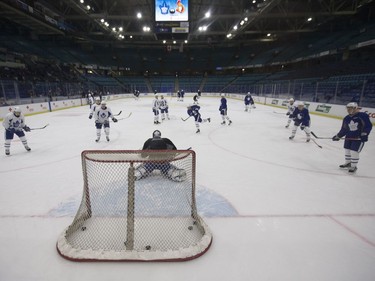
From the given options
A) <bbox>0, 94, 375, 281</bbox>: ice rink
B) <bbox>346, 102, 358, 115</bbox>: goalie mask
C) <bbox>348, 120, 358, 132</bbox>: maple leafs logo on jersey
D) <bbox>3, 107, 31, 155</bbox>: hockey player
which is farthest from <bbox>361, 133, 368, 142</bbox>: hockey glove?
<bbox>3, 107, 31, 155</bbox>: hockey player

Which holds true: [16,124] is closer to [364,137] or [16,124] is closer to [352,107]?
[352,107]

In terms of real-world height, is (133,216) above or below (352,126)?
below

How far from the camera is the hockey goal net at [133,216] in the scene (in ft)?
8.38

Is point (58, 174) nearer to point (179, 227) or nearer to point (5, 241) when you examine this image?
point (5, 241)

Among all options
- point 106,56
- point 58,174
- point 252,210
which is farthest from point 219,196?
point 106,56

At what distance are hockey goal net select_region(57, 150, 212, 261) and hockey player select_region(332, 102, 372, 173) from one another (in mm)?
3942

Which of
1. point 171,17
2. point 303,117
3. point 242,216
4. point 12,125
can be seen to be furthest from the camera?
point 171,17

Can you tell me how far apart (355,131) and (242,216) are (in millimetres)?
3493

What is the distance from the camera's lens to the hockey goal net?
255 centimetres

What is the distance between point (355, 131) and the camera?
4.88 metres

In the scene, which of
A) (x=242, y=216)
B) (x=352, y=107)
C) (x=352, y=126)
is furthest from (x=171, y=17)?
(x=242, y=216)

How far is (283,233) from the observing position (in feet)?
9.80

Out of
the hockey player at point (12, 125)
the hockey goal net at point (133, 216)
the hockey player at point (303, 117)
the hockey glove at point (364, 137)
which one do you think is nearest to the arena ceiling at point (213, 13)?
the hockey player at point (303, 117)

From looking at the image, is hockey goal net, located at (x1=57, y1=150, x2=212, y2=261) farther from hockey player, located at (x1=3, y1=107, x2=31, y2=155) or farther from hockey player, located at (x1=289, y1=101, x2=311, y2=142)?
hockey player, located at (x1=289, y1=101, x2=311, y2=142)
